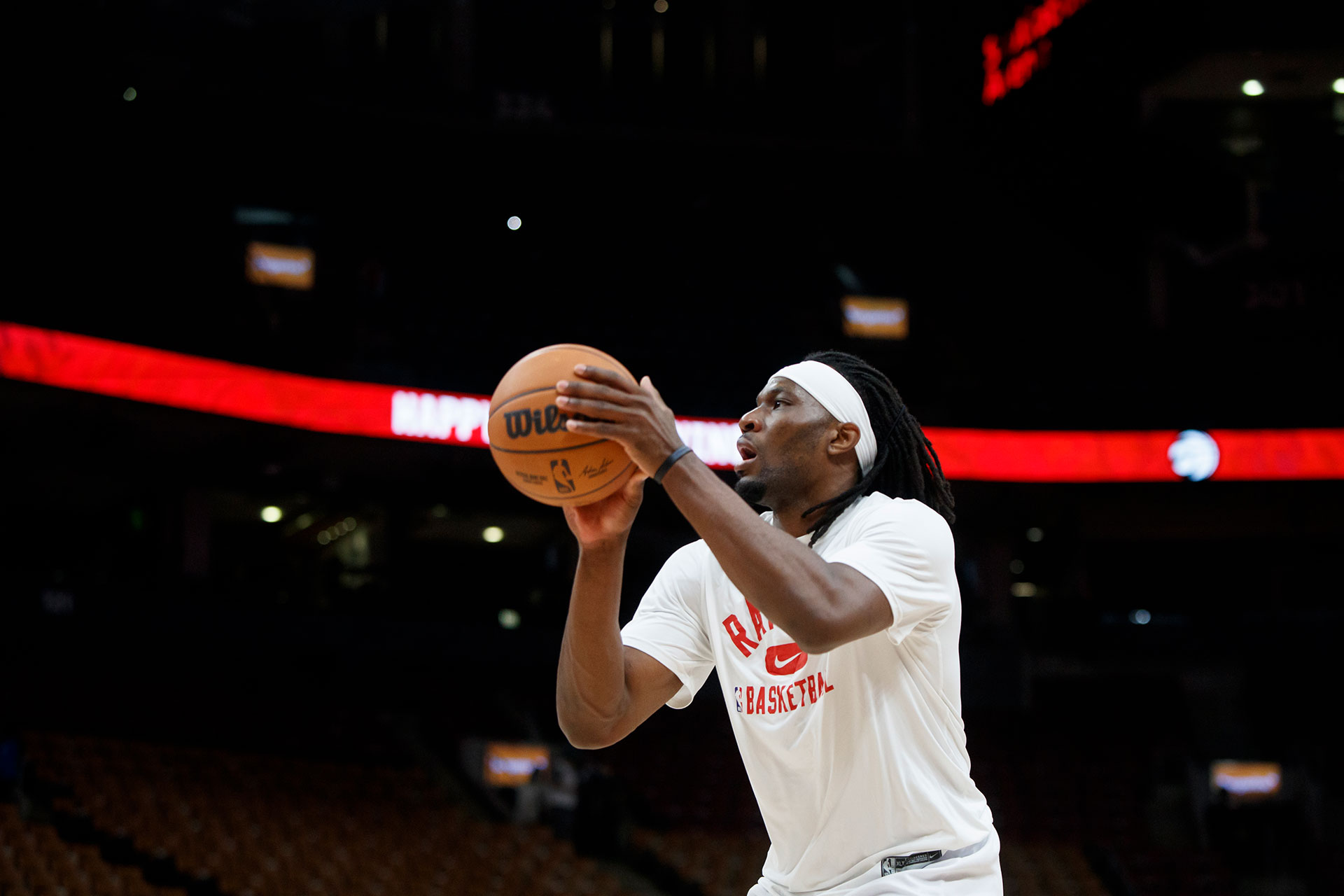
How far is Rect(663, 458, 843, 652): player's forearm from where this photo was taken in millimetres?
2301

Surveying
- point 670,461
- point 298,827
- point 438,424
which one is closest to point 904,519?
point 670,461

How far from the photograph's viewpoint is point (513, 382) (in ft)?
8.71

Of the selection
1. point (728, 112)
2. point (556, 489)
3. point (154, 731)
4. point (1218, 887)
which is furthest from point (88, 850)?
point (728, 112)

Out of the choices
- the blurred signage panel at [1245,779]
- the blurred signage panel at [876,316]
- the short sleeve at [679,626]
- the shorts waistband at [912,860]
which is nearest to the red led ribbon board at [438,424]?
the blurred signage panel at [1245,779]

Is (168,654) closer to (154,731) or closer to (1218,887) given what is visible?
(154,731)

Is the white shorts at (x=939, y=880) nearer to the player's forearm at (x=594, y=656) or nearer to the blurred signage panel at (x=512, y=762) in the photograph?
the player's forearm at (x=594, y=656)

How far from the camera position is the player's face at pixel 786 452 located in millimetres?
2990

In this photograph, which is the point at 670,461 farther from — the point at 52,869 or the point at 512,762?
the point at 512,762

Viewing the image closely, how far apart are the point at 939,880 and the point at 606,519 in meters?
1.03

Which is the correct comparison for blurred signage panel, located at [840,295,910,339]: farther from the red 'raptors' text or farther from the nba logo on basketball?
the nba logo on basketball

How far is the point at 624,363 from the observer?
672 inches

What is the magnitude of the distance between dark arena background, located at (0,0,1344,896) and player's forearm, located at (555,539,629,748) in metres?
8.32

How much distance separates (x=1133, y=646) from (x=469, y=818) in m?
9.98
